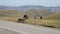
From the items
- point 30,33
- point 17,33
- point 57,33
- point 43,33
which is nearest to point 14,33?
point 17,33

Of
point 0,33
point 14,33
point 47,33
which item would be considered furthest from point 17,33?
point 47,33

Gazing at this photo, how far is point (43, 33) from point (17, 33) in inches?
121

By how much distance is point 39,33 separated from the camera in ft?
69.9

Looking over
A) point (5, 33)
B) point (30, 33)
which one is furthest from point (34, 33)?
point (5, 33)

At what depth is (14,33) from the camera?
21.9m

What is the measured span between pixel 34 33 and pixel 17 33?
206 centimetres

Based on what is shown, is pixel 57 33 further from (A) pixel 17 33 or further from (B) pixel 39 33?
(A) pixel 17 33

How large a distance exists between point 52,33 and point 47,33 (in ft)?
1.86

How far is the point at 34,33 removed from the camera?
21328 mm

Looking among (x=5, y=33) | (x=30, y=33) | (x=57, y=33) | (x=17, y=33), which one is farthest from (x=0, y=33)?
(x=57, y=33)

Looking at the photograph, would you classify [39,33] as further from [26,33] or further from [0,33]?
[0,33]

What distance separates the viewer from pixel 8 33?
72.4 feet

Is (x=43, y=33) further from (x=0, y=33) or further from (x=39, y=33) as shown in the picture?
(x=0, y=33)

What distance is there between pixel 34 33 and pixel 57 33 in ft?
8.60
